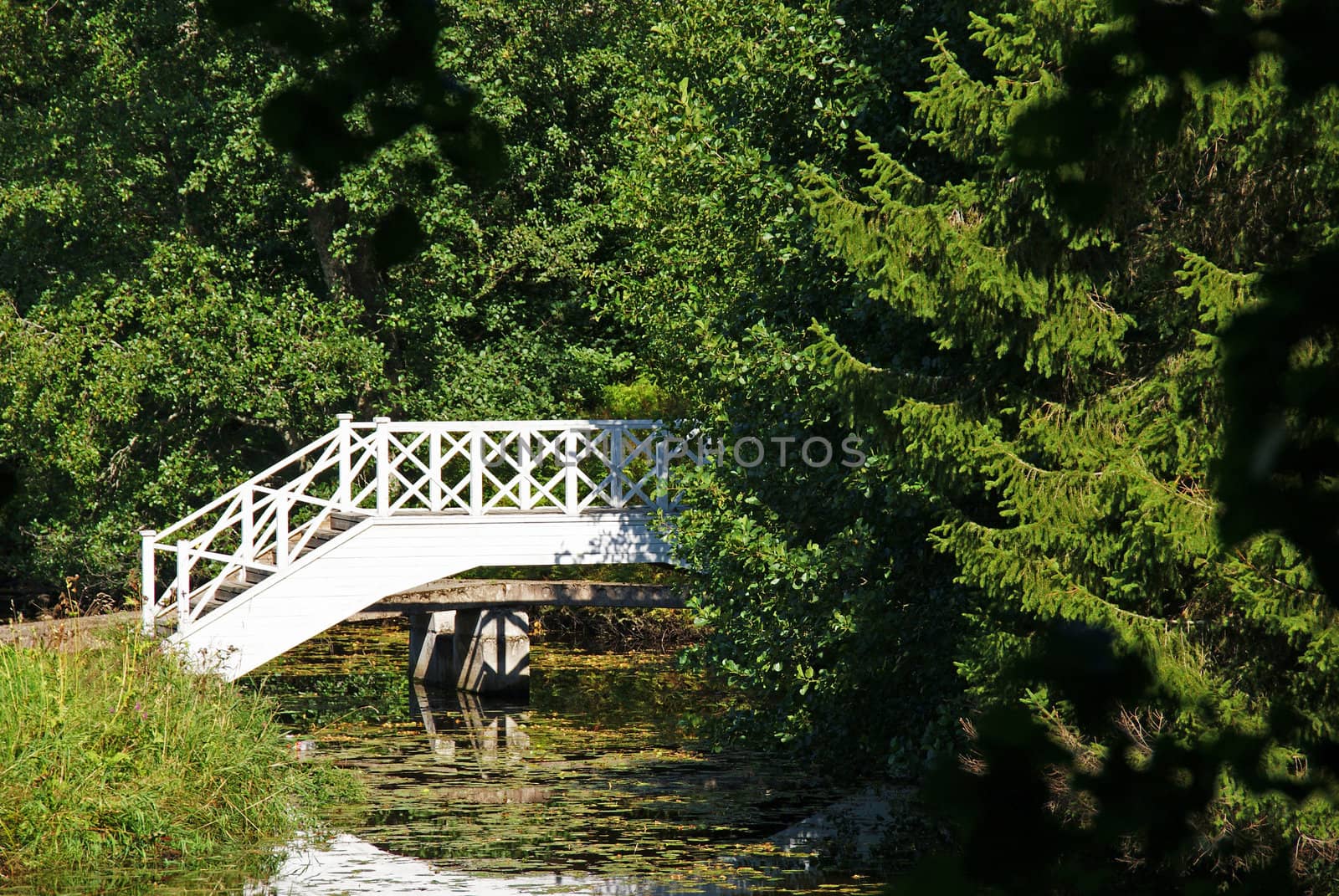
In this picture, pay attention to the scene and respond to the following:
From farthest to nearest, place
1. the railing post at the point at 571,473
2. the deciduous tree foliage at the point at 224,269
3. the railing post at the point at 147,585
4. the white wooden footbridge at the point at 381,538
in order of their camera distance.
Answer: the deciduous tree foliage at the point at 224,269 → the railing post at the point at 571,473 → the white wooden footbridge at the point at 381,538 → the railing post at the point at 147,585

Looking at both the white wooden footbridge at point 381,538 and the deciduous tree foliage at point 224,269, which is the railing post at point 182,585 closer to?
the white wooden footbridge at point 381,538

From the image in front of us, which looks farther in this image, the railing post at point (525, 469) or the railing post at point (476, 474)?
the railing post at point (525, 469)

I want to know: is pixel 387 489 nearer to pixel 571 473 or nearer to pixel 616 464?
pixel 571 473

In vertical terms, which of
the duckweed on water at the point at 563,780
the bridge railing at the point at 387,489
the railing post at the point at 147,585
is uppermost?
the bridge railing at the point at 387,489

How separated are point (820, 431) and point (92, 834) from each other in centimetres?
558

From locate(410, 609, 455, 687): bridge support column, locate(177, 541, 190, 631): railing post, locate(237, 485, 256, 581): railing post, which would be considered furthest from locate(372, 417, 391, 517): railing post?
locate(410, 609, 455, 687): bridge support column

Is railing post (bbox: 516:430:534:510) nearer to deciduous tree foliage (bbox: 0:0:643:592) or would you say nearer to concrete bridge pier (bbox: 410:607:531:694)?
concrete bridge pier (bbox: 410:607:531:694)

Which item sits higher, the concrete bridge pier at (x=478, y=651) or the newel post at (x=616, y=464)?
the newel post at (x=616, y=464)

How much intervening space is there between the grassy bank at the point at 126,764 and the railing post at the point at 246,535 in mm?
3594

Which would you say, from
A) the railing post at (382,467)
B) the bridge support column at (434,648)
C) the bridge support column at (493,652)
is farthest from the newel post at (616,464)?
the bridge support column at (434,648)

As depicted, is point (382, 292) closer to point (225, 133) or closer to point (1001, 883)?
point (225, 133)

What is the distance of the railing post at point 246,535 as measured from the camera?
568 inches

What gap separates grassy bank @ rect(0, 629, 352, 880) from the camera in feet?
29.6

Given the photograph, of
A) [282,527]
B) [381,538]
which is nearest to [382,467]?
[381,538]
